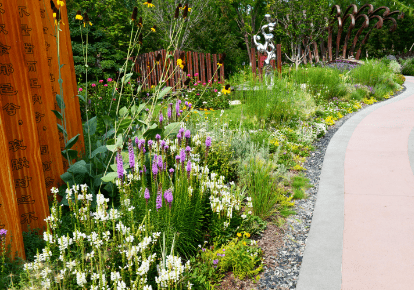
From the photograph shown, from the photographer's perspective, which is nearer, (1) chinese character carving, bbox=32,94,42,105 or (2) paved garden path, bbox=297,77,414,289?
(2) paved garden path, bbox=297,77,414,289

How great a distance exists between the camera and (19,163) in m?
2.09

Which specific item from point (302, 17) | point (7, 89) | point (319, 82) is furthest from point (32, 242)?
point (302, 17)

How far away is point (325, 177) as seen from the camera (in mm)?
3555

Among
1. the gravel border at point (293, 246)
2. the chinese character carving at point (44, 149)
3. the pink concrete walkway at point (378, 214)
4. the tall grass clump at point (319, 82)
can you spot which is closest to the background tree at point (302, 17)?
the tall grass clump at point (319, 82)

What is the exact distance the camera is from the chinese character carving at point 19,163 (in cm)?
208

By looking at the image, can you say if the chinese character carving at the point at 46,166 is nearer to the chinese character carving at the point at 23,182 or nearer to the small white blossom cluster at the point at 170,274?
the chinese character carving at the point at 23,182

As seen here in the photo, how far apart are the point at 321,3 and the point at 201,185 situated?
512 inches

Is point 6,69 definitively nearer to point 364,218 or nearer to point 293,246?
point 293,246

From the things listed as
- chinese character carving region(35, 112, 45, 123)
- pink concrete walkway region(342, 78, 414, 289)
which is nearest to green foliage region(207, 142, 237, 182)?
pink concrete walkway region(342, 78, 414, 289)

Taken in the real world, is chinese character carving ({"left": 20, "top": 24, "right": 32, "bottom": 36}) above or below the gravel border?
above

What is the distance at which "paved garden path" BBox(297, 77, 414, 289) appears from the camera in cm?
205

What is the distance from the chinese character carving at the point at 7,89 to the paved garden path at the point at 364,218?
2.17 metres

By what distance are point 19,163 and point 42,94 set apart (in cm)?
60

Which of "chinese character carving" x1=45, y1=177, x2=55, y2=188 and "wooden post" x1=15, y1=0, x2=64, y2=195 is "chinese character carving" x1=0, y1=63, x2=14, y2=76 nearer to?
"wooden post" x1=15, y1=0, x2=64, y2=195
